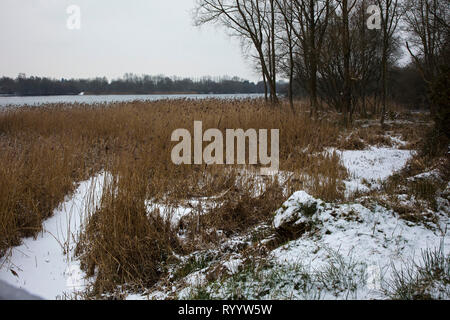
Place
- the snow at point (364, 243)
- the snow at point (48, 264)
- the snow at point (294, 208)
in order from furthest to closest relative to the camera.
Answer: the snow at point (294, 208), the snow at point (48, 264), the snow at point (364, 243)

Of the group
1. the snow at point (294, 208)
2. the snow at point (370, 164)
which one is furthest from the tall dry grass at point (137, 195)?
the snow at point (294, 208)

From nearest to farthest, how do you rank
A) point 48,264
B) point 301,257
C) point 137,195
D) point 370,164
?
point 301,257, point 48,264, point 137,195, point 370,164

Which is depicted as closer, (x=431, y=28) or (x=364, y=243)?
(x=364, y=243)

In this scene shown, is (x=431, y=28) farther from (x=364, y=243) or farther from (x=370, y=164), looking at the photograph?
(x=364, y=243)

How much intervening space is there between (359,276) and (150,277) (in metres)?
2.02

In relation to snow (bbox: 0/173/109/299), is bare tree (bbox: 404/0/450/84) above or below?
above

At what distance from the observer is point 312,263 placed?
2510 millimetres

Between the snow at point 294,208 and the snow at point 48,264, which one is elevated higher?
the snow at point 294,208

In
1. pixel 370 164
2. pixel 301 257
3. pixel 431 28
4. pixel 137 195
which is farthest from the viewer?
pixel 431 28

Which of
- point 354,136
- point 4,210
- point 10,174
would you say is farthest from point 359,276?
point 354,136

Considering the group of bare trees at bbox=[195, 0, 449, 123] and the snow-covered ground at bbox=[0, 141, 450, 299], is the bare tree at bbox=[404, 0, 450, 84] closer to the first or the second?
the group of bare trees at bbox=[195, 0, 449, 123]

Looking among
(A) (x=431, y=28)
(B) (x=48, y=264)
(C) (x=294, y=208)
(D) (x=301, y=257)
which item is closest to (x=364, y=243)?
(D) (x=301, y=257)

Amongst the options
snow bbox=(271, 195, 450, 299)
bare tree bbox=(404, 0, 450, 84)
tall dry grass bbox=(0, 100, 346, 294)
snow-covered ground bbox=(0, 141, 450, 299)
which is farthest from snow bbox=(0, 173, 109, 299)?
bare tree bbox=(404, 0, 450, 84)

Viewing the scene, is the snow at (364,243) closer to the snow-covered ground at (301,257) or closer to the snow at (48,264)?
the snow-covered ground at (301,257)
